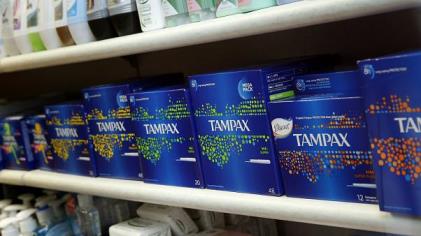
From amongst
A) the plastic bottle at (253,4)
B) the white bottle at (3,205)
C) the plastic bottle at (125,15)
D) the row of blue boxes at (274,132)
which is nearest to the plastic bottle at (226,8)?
the plastic bottle at (253,4)

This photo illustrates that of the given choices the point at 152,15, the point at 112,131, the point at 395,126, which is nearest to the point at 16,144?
the point at 112,131

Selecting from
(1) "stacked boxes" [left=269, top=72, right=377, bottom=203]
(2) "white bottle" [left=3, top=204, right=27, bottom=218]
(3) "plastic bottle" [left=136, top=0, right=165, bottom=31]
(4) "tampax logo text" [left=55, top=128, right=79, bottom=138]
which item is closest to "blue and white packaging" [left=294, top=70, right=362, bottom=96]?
(1) "stacked boxes" [left=269, top=72, right=377, bottom=203]

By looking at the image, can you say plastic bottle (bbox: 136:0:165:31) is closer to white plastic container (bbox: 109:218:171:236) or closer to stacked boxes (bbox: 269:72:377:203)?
stacked boxes (bbox: 269:72:377:203)

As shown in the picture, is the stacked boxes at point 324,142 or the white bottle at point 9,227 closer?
the stacked boxes at point 324,142

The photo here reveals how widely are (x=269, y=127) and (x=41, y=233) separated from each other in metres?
0.92

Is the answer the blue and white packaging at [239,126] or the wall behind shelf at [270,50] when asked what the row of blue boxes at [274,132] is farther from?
the wall behind shelf at [270,50]

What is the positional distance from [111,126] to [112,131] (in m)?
0.01

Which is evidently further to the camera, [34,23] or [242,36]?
[34,23]

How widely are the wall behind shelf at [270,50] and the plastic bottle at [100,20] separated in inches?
13.2

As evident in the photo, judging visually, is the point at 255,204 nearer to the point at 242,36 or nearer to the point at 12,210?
the point at 242,36

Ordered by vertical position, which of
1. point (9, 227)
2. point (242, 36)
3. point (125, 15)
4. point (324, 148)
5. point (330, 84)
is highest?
point (125, 15)

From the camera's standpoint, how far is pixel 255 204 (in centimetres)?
94

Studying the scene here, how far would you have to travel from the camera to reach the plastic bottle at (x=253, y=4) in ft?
2.95

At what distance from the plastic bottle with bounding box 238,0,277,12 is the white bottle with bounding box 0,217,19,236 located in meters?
1.08
